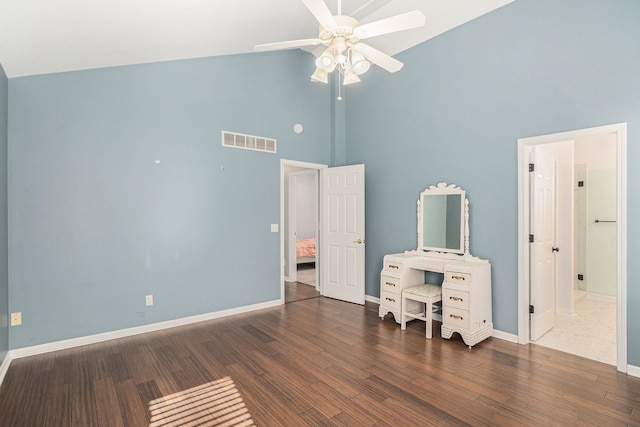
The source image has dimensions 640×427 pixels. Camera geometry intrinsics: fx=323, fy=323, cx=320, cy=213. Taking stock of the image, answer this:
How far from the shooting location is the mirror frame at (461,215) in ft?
12.3

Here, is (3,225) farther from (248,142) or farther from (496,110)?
(496,110)

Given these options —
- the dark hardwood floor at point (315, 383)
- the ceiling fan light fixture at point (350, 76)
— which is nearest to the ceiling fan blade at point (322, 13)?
the ceiling fan light fixture at point (350, 76)

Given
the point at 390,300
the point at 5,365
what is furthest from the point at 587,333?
the point at 5,365

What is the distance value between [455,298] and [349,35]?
2.69 m

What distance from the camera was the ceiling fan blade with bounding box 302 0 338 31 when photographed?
190cm

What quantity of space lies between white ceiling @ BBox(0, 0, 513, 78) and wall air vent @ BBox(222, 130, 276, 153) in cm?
101

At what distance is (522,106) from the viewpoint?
10.8ft

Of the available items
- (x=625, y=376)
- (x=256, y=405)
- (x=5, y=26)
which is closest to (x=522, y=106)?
(x=625, y=376)

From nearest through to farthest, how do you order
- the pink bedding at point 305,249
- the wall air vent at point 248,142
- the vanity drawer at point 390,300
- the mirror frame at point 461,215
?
the mirror frame at point 461,215 < the vanity drawer at point 390,300 < the wall air vent at point 248,142 < the pink bedding at point 305,249

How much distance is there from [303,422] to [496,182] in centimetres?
301

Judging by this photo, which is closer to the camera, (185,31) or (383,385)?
(383,385)

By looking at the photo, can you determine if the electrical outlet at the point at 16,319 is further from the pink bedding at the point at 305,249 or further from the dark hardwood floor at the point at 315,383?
the pink bedding at the point at 305,249

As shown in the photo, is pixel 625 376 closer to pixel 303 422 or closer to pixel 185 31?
pixel 303 422

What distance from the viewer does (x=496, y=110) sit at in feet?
11.5
